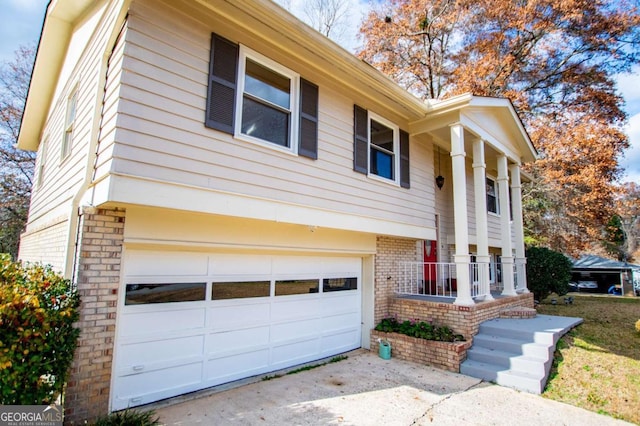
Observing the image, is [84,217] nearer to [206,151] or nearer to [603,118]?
[206,151]

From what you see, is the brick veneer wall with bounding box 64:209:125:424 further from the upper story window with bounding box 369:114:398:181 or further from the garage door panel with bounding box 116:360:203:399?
the upper story window with bounding box 369:114:398:181

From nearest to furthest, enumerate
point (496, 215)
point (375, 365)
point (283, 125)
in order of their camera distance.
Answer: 1. point (283, 125)
2. point (375, 365)
3. point (496, 215)

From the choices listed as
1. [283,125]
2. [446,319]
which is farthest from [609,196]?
[283,125]

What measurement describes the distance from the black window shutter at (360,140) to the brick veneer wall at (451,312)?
318cm

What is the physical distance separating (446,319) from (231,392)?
444cm

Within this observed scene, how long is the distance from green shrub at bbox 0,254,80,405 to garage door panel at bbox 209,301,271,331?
1995 mm

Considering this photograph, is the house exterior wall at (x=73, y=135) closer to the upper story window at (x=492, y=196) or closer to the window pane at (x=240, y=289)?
the window pane at (x=240, y=289)

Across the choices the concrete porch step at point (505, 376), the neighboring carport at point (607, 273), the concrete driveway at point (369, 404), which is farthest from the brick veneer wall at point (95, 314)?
the neighboring carport at point (607, 273)

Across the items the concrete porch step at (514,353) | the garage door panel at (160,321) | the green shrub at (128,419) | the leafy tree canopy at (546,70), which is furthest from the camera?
the leafy tree canopy at (546,70)

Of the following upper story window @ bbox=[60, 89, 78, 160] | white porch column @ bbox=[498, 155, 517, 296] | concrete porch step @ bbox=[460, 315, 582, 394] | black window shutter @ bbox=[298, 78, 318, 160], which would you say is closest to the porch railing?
concrete porch step @ bbox=[460, 315, 582, 394]

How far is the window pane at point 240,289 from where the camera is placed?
5476mm

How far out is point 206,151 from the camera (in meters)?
4.70

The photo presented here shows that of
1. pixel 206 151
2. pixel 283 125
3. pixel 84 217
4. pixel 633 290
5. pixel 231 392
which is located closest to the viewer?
pixel 84 217

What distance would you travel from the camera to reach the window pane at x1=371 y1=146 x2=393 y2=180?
774cm
